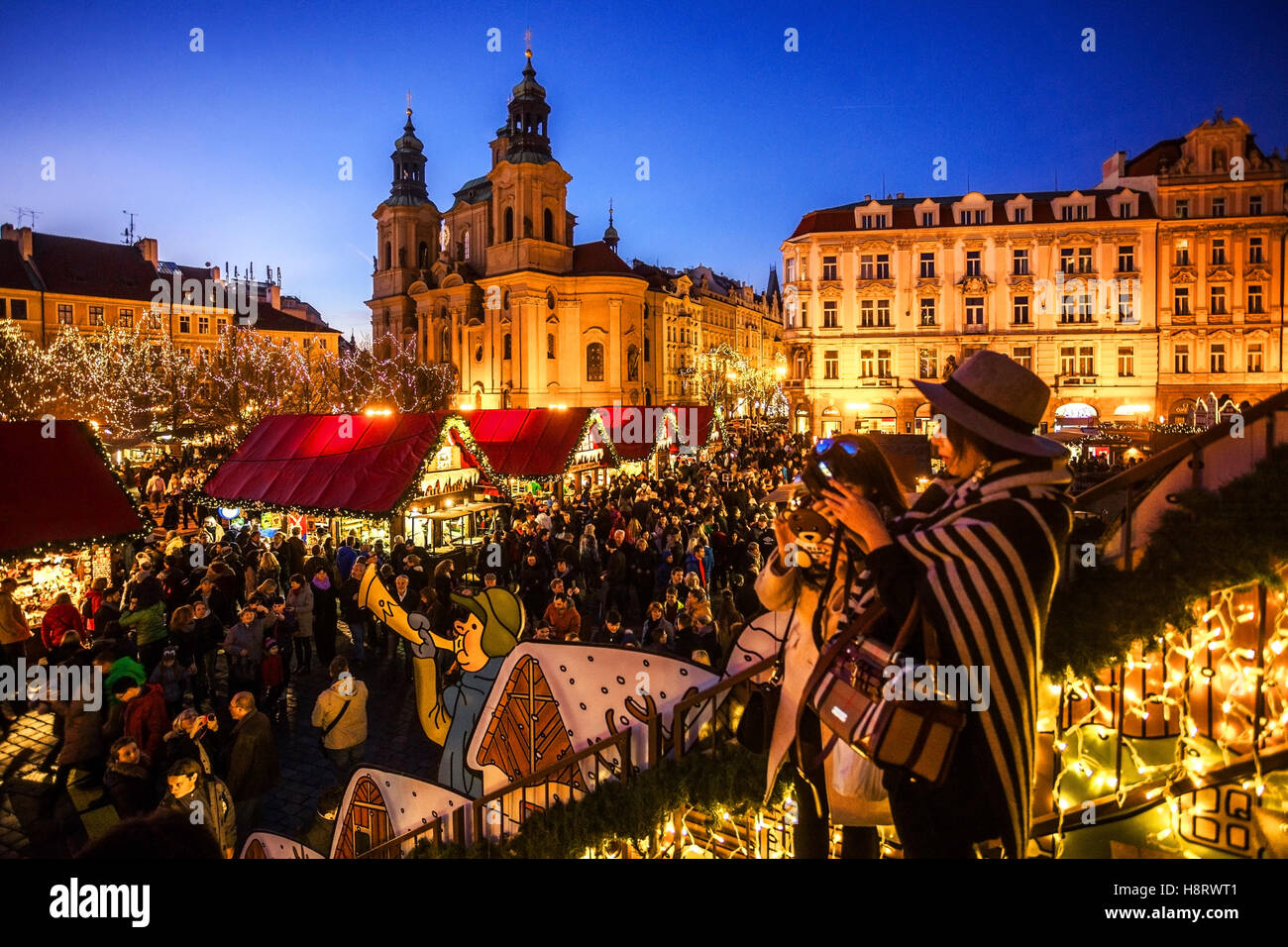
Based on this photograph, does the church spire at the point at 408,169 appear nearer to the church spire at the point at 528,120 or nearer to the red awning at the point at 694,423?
the church spire at the point at 528,120

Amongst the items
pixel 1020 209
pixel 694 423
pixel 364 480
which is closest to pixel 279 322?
pixel 694 423

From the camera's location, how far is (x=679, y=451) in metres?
27.6

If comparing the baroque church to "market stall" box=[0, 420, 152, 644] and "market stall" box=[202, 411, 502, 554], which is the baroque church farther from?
"market stall" box=[0, 420, 152, 644]

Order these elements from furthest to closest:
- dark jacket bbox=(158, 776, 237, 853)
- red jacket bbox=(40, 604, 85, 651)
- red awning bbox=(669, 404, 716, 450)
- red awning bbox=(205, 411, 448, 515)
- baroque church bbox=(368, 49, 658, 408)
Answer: baroque church bbox=(368, 49, 658, 408)
red awning bbox=(669, 404, 716, 450)
red awning bbox=(205, 411, 448, 515)
red jacket bbox=(40, 604, 85, 651)
dark jacket bbox=(158, 776, 237, 853)

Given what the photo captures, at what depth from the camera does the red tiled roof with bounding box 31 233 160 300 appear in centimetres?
5775

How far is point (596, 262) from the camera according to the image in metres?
56.7

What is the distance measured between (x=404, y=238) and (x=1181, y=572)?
69366mm

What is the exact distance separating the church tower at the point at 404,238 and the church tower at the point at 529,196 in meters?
12.4

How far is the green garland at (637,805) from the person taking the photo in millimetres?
2814

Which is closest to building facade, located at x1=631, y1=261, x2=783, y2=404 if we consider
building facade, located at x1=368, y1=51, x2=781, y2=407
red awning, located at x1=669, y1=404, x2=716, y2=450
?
building facade, located at x1=368, y1=51, x2=781, y2=407

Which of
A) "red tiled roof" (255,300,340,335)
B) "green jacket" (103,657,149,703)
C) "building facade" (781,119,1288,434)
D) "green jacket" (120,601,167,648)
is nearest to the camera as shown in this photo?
"green jacket" (103,657,149,703)
